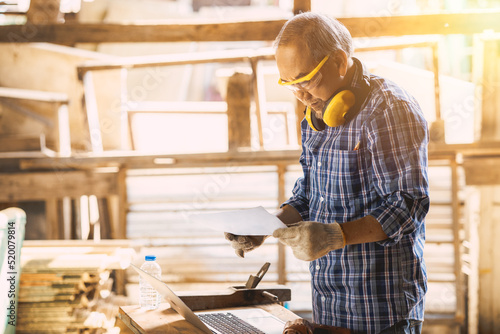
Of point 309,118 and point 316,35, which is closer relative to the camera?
point 316,35

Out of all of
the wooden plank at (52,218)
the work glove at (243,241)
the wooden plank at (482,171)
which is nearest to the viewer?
the work glove at (243,241)

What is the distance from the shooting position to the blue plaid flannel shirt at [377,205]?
182 centimetres

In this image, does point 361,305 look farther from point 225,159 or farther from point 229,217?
point 225,159

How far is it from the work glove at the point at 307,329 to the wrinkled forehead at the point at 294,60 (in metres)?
0.93

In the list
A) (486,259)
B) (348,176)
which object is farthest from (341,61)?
(486,259)

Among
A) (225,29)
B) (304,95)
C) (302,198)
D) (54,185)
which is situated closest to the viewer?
(304,95)

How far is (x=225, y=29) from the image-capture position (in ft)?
15.5

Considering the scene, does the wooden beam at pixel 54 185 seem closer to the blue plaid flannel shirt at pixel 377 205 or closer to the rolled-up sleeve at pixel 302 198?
the rolled-up sleeve at pixel 302 198

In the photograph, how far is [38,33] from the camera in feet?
16.0

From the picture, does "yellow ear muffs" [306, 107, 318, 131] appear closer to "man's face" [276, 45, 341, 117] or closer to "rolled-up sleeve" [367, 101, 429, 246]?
"man's face" [276, 45, 341, 117]

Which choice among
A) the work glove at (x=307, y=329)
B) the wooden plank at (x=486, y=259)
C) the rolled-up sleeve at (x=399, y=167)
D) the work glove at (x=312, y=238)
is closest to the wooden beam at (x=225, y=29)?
the wooden plank at (x=486, y=259)

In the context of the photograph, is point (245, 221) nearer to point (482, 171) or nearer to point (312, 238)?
point (312, 238)

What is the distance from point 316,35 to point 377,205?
682 millimetres

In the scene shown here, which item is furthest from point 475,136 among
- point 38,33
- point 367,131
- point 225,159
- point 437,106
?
point 38,33
